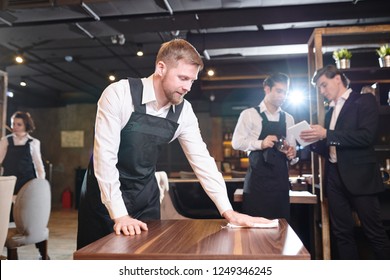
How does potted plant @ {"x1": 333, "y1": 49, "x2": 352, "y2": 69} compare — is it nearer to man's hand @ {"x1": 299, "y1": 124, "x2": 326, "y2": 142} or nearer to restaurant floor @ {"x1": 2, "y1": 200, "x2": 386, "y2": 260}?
man's hand @ {"x1": 299, "y1": 124, "x2": 326, "y2": 142}

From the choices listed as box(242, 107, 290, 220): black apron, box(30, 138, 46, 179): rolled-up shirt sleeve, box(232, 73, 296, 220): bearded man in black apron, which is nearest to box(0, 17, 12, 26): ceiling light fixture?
box(30, 138, 46, 179): rolled-up shirt sleeve

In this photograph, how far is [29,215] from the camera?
2.22 metres

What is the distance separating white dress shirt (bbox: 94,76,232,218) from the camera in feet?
3.63

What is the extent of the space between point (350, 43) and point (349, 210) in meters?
2.03

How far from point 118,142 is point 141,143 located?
10cm

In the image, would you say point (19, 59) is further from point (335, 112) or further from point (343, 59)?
point (335, 112)

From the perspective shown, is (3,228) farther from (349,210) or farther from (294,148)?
(349,210)

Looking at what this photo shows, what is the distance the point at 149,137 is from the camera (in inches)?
49.1

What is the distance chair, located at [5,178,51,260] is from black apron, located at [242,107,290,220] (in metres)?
1.19

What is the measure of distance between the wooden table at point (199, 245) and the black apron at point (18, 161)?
8.95ft

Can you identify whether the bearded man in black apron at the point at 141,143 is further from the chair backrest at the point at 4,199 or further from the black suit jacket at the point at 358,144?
the black suit jacket at the point at 358,144

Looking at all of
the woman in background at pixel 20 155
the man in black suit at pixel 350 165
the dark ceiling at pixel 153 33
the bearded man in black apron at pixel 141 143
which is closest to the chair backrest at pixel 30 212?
the bearded man in black apron at pixel 141 143

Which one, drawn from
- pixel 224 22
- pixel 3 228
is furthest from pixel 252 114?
pixel 224 22

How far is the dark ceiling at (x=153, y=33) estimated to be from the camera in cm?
287
